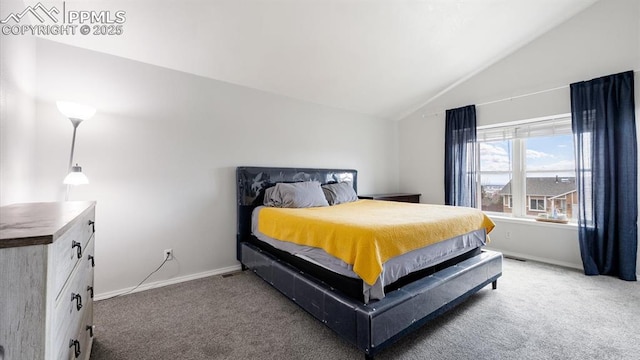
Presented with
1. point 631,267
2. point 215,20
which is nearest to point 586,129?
point 631,267

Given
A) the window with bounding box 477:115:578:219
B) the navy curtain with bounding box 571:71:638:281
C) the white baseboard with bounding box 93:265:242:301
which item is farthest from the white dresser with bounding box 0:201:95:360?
the window with bounding box 477:115:578:219

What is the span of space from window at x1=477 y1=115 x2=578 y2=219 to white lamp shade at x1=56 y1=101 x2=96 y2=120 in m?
4.84

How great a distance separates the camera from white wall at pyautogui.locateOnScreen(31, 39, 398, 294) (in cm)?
224

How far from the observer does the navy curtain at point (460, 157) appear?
4004 mm

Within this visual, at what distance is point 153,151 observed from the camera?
262cm

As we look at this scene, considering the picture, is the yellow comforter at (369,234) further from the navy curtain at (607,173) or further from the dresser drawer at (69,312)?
the navy curtain at (607,173)

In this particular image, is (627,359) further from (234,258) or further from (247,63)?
(247,63)

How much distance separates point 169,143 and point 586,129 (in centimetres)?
479

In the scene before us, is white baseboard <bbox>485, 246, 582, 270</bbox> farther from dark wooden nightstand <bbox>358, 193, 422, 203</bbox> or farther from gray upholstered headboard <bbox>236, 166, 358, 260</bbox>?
gray upholstered headboard <bbox>236, 166, 358, 260</bbox>

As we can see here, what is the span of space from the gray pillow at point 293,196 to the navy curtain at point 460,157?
233cm

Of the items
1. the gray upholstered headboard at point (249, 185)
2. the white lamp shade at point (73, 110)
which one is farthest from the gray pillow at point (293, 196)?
the white lamp shade at point (73, 110)

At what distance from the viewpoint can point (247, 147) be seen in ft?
10.6

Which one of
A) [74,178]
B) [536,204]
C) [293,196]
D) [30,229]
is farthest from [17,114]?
[536,204]

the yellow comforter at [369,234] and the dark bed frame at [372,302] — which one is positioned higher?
the yellow comforter at [369,234]
